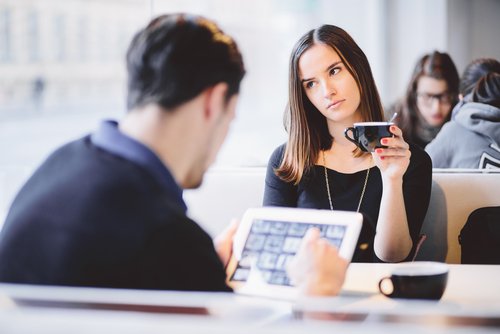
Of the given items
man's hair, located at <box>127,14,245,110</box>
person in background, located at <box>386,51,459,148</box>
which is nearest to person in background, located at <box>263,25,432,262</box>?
man's hair, located at <box>127,14,245,110</box>

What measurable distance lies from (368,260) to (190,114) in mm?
900

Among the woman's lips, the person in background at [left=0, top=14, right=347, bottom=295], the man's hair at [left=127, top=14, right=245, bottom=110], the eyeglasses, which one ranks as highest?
the man's hair at [left=127, top=14, right=245, bottom=110]

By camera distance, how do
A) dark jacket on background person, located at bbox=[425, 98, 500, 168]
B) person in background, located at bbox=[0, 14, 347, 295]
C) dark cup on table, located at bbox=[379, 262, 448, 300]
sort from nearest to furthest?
person in background, located at bbox=[0, 14, 347, 295]
dark cup on table, located at bbox=[379, 262, 448, 300]
dark jacket on background person, located at bbox=[425, 98, 500, 168]

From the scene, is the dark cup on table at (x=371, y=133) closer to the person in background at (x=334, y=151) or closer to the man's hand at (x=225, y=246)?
the person in background at (x=334, y=151)

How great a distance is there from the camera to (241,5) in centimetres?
563

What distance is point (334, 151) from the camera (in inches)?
76.7

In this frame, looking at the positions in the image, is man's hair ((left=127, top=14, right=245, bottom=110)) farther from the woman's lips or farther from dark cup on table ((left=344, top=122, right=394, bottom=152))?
the woman's lips

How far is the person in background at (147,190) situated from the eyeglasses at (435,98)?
2.54 metres

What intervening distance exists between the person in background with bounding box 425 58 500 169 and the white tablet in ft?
4.65

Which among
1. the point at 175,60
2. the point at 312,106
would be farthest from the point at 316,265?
the point at 312,106

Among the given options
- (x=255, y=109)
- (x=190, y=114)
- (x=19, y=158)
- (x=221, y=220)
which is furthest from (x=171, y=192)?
(x=255, y=109)

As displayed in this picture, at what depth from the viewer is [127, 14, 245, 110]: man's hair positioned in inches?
36.5

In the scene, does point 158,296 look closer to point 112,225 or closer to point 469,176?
point 112,225

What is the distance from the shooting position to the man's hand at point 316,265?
961 mm
